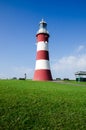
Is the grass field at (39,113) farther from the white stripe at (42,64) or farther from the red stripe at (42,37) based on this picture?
the red stripe at (42,37)

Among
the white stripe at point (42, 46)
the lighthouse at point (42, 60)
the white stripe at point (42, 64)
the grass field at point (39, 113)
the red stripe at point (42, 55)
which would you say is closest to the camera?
the grass field at point (39, 113)

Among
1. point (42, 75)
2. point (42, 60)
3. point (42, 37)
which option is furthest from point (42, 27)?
point (42, 75)

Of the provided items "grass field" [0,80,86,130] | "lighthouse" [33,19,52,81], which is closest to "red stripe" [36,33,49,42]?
Answer: "lighthouse" [33,19,52,81]

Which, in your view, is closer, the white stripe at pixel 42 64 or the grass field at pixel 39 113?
the grass field at pixel 39 113

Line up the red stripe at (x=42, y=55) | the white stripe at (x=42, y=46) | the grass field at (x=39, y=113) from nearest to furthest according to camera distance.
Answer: the grass field at (x=39, y=113)
the red stripe at (x=42, y=55)
the white stripe at (x=42, y=46)

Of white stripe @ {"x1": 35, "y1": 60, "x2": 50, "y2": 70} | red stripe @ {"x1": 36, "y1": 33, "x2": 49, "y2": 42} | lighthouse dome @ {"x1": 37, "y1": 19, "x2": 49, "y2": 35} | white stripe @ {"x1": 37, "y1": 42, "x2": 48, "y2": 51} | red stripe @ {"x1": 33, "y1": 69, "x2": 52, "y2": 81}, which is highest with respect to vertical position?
lighthouse dome @ {"x1": 37, "y1": 19, "x2": 49, "y2": 35}

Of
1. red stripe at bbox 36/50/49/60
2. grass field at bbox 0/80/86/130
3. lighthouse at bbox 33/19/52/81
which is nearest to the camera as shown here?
grass field at bbox 0/80/86/130

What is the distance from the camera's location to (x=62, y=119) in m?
10.2

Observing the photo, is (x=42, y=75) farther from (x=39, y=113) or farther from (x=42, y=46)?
(x=39, y=113)

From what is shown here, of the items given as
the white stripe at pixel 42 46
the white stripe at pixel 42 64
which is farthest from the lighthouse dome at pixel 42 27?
the white stripe at pixel 42 64

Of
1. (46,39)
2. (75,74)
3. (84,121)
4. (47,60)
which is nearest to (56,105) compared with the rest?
(84,121)

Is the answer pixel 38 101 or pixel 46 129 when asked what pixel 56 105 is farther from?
A: pixel 46 129

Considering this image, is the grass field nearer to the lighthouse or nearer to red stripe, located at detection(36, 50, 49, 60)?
the lighthouse

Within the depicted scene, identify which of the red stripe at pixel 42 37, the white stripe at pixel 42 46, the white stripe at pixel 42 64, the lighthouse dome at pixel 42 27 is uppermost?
the lighthouse dome at pixel 42 27
